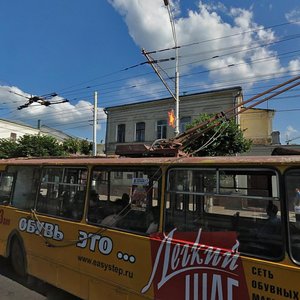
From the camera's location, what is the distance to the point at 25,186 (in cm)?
683

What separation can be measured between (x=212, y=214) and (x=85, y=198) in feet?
6.86

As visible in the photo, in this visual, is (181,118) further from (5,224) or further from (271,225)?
(271,225)

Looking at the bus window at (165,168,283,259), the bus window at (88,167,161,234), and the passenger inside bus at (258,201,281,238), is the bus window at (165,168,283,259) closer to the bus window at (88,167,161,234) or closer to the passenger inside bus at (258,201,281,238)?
the passenger inside bus at (258,201,281,238)

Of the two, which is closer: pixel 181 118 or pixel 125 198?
pixel 125 198

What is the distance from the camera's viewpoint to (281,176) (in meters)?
3.42

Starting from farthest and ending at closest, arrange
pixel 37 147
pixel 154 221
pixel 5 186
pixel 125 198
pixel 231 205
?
pixel 37 147 < pixel 5 186 < pixel 125 198 < pixel 154 221 < pixel 231 205

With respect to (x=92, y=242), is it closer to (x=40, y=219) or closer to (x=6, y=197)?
(x=40, y=219)

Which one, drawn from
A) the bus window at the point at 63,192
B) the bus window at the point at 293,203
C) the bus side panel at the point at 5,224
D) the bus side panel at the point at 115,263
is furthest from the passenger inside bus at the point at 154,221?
the bus side panel at the point at 5,224

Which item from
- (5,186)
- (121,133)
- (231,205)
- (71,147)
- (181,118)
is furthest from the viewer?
(71,147)

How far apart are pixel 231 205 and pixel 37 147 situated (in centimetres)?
2910

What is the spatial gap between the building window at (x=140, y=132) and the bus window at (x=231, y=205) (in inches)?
Result: 1070

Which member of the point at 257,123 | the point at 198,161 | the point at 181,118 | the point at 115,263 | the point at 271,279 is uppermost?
the point at 181,118

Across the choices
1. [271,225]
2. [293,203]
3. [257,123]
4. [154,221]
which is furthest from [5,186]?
[257,123]

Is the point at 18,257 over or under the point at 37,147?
under
